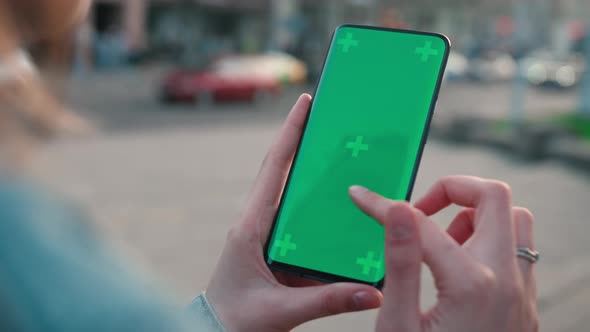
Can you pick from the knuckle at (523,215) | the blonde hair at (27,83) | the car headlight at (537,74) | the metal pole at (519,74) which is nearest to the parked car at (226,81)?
the metal pole at (519,74)

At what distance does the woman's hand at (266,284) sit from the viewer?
1.20 metres

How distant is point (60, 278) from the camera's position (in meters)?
0.55

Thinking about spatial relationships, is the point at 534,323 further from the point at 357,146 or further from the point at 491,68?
the point at 491,68

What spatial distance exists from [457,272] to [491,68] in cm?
3620

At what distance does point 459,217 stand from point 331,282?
0.80 ft

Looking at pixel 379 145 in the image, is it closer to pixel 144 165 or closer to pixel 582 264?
pixel 582 264

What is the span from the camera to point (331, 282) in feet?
4.25

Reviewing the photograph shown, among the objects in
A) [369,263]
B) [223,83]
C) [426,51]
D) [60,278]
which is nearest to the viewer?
[60,278]

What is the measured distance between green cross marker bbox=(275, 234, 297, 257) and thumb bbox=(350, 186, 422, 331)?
0.33 metres

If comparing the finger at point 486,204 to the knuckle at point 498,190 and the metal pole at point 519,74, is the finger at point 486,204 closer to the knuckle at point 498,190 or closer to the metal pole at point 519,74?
the knuckle at point 498,190

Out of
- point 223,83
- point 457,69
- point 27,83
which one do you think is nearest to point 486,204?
point 27,83

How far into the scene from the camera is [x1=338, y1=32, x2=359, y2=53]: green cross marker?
1487mm

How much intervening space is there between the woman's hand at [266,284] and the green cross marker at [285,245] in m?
0.03

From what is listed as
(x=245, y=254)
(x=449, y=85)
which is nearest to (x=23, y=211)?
(x=245, y=254)
